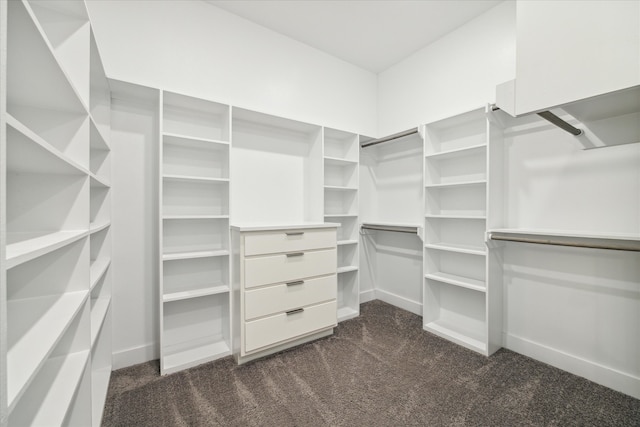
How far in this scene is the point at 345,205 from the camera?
123 inches

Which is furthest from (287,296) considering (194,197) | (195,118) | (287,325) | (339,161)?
(195,118)

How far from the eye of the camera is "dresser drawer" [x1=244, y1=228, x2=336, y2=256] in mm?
1993

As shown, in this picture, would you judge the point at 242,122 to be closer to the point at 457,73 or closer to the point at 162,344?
the point at 162,344

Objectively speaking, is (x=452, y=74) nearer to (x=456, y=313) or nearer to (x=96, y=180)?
(x=456, y=313)

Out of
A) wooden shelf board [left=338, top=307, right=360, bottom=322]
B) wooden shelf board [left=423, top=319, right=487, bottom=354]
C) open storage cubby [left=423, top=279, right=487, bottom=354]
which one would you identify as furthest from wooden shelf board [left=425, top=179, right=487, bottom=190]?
wooden shelf board [left=338, top=307, right=360, bottom=322]

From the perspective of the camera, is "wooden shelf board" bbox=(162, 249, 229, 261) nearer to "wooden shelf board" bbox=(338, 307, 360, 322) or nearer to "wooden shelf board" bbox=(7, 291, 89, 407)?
"wooden shelf board" bbox=(7, 291, 89, 407)

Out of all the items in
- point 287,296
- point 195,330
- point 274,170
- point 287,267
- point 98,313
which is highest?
point 274,170

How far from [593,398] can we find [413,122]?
8.61 ft

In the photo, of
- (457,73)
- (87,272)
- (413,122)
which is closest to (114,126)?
(87,272)

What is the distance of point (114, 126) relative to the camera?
197 cm

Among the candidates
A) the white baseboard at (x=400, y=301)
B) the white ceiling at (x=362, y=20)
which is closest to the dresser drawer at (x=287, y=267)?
the white baseboard at (x=400, y=301)

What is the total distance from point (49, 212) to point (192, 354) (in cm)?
149

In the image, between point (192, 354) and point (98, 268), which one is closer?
point (98, 268)

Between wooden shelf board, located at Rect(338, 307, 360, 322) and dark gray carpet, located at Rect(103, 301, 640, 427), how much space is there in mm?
596
